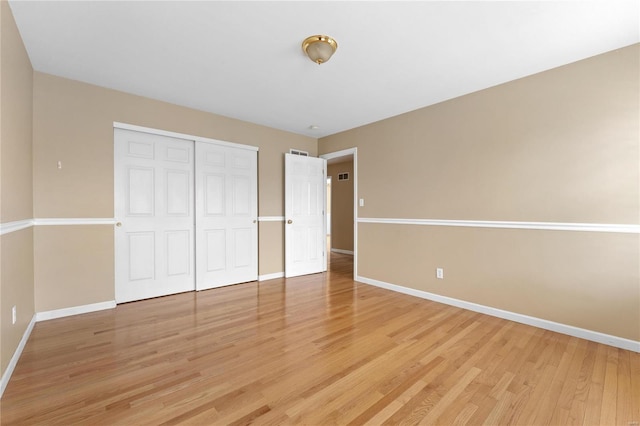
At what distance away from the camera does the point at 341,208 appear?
7305mm

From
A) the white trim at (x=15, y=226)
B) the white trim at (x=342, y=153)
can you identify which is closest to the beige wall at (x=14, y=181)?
the white trim at (x=15, y=226)

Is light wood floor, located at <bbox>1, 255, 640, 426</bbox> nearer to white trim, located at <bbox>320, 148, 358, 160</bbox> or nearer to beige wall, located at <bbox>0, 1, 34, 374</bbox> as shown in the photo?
beige wall, located at <bbox>0, 1, 34, 374</bbox>

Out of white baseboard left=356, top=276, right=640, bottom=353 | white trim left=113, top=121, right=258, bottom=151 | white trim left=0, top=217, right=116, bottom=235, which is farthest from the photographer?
white trim left=113, top=121, right=258, bottom=151

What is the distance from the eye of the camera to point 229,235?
4074mm

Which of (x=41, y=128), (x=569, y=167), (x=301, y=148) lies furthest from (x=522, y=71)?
(x=41, y=128)

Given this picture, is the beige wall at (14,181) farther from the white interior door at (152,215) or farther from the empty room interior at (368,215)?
the white interior door at (152,215)

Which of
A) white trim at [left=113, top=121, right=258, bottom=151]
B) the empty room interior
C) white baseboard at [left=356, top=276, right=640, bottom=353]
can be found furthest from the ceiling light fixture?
white baseboard at [left=356, top=276, right=640, bottom=353]

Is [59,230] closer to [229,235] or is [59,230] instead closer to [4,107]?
[4,107]

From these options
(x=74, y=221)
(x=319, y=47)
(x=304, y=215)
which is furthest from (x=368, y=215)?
(x=74, y=221)

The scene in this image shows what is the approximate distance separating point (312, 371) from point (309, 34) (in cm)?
249

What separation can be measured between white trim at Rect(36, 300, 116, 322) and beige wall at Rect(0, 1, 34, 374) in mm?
173

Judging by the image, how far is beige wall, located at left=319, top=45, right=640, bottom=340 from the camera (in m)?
2.28

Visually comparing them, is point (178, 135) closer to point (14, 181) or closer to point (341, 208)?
point (14, 181)

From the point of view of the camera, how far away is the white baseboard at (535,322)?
2255 millimetres
